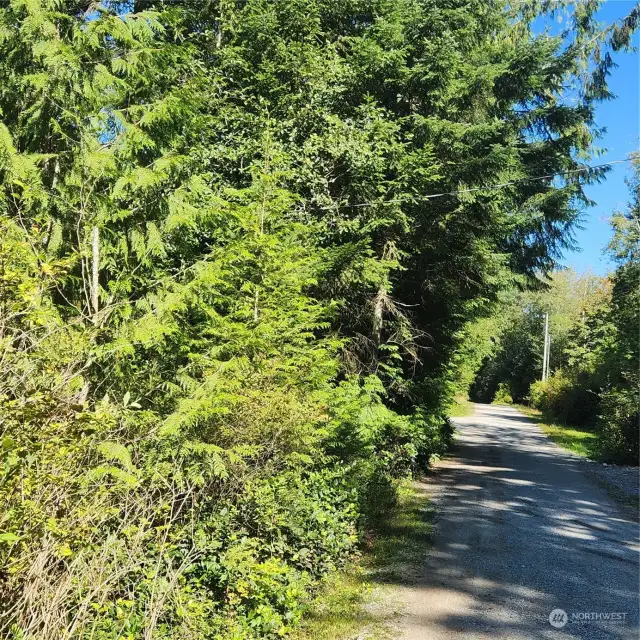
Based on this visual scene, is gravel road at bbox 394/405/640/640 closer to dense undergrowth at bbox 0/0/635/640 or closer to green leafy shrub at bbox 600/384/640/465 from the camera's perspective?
dense undergrowth at bbox 0/0/635/640

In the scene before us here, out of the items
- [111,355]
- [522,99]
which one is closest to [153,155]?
[111,355]

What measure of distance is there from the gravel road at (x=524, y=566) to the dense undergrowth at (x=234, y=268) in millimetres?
1166

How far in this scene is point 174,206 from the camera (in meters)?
5.53

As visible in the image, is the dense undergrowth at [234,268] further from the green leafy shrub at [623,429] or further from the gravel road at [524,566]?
the green leafy shrub at [623,429]

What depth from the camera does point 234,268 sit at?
6.06m

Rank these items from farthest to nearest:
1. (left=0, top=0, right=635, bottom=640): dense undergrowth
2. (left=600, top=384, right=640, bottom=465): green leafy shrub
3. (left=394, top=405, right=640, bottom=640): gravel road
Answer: (left=600, top=384, right=640, bottom=465): green leafy shrub
(left=394, top=405, right=640, bottom=640): gravel road
(left=0, top=0, right=635, bottom=640): dense undergrowth

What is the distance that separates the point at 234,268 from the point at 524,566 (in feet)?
16.7

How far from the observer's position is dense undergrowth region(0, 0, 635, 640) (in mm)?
3154

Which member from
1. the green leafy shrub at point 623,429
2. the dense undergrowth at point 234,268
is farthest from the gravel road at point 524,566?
the green leafy shrub at point 623,429

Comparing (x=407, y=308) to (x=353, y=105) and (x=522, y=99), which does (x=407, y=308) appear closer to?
(x=353, y=105)

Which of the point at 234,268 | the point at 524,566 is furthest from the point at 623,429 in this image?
Answer: the point at 234,268

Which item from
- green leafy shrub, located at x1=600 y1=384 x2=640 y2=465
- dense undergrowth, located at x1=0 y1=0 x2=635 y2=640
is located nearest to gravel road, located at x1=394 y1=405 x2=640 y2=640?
dense undergrowth, located at x1=0 y1=0 x2=635 y2=640

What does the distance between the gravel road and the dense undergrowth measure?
3.83ft

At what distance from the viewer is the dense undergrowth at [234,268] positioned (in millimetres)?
3154
